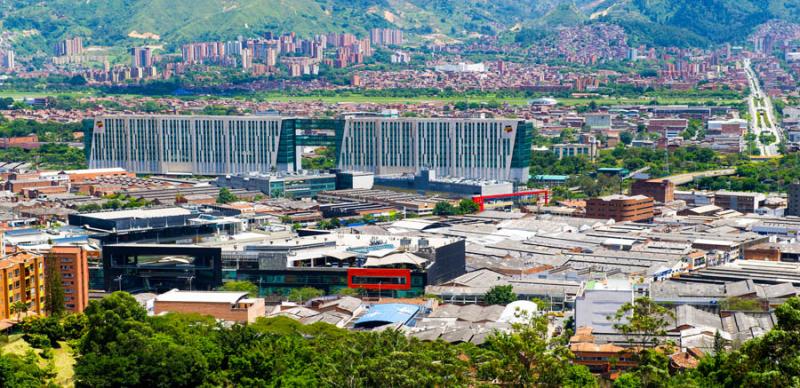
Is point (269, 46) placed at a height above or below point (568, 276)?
above

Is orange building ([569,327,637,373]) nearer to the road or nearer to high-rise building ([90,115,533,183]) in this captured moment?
high-rise building ([90,115,533,183])

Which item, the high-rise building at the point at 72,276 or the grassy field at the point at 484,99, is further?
the grassy field at the point at 484,99

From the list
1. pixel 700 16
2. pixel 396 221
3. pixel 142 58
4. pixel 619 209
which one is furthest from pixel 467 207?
pixel 700 16

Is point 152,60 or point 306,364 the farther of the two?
point 152,60

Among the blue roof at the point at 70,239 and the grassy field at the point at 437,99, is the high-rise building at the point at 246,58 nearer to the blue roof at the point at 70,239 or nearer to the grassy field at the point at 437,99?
the grassy field at the point at 437,99

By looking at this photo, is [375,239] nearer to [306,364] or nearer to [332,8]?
[306,364]

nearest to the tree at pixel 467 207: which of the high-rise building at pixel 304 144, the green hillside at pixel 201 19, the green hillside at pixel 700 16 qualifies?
the high-rise building at pixel 304 144

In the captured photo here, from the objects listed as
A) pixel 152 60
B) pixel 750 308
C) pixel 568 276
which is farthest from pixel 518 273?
pixel 152 60

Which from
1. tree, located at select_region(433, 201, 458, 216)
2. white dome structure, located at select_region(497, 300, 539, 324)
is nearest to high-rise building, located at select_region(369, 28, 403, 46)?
tree, located at select_region(433, 201, 458, 216)
